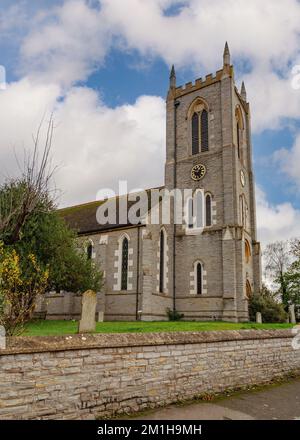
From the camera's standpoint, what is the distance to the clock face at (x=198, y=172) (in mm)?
28491

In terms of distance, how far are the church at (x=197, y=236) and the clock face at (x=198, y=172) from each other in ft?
0.28

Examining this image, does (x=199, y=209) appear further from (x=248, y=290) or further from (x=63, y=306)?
(x=63, y=306)

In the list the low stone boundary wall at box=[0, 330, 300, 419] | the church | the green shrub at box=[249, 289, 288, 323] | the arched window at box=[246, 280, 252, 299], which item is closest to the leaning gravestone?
the low stone boundary wall at box=[0, 330, 300, 419]

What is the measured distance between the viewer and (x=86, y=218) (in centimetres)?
3180

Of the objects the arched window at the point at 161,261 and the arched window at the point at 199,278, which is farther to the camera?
the arched window at the point at 199,278

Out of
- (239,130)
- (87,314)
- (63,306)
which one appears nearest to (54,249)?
(87,314)

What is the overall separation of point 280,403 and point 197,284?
17576mm

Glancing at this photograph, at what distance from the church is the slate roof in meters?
0.15

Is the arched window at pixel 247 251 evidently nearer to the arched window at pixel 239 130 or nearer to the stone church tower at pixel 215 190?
the stone church tower at pixel 215 190

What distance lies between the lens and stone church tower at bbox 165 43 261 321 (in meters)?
25.0

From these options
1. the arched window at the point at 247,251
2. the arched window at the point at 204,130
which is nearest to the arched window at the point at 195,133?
the arched window at the point at 204,130
